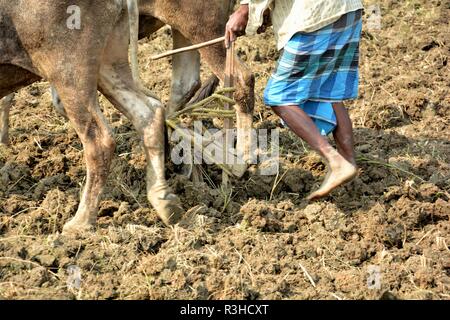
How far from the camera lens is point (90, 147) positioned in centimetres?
570

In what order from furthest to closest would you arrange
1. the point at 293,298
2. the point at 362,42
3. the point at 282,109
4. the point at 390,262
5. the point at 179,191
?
the point at 362,42, the point at 179,191, the point at 282,109, the point at 390,262, the point at 293,298

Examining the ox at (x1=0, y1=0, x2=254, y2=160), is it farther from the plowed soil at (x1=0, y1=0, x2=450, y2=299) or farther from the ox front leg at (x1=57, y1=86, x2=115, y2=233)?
the ox front leg at (x1=57, y1=86, x2=115, y2=233)

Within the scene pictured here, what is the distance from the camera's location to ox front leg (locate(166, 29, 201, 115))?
702 cm

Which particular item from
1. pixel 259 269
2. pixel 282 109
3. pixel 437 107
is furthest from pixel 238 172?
pixel 437 107

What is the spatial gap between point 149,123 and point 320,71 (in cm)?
116

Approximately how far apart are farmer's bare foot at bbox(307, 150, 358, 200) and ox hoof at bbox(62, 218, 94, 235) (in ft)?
4.88

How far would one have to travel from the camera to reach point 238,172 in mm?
6402

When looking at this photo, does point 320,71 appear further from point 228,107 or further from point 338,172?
point 228,107

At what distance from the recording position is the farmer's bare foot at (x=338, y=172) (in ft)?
18.1

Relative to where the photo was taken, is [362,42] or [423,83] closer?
[423,83]

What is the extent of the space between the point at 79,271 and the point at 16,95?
11.7ft

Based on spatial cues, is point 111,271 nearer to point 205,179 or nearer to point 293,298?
point 293,298

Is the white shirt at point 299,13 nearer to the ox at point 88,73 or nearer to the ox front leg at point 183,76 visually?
the ox at point 88,73

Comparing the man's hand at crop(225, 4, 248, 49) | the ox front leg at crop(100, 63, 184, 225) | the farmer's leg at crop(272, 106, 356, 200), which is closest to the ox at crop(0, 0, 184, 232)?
the ox front leg at crop(100, 63, 184, 225)
